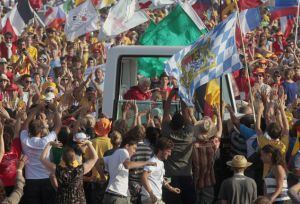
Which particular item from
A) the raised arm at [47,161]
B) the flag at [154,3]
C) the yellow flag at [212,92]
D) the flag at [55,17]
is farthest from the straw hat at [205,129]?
the flag at [55,17]

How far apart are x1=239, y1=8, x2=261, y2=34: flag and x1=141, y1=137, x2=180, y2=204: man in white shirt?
7059mm

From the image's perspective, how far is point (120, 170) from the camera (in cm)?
1489

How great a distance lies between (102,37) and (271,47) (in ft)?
17.5

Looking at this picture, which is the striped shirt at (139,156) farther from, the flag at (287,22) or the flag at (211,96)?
the flag at (287,22)

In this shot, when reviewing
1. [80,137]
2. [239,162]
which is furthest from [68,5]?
[239,162]

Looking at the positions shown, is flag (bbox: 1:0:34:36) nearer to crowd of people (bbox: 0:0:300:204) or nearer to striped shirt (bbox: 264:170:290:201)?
crowd of people (bbox: 0:0:300:204)

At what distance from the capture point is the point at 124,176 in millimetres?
14906

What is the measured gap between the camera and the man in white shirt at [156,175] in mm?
14773

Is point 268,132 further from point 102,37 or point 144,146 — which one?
point 102,37

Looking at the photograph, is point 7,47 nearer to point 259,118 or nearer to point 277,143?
point 259,118

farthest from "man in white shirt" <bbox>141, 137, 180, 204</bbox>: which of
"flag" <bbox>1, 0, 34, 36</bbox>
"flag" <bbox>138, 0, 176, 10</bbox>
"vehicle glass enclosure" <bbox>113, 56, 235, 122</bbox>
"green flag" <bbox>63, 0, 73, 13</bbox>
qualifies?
"green flag" <bbox>63, 0, 73, 13</bbox>

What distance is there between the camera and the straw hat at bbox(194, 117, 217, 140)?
51.4ft

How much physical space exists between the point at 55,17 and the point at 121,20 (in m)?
7.14

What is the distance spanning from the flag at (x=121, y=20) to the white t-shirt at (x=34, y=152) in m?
6.81
